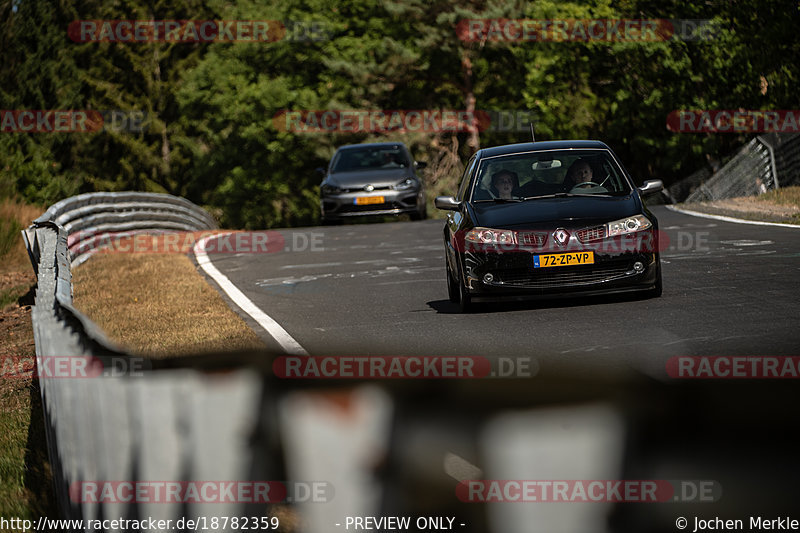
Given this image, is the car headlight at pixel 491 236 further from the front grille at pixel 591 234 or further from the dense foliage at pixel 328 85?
the dense foliage at pixel 328 85

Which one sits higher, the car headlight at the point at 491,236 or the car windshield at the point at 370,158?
the car headlight at the point at 491,236

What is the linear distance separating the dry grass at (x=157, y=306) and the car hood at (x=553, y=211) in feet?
7.64

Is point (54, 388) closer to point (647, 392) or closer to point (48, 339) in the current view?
point (48, 339)

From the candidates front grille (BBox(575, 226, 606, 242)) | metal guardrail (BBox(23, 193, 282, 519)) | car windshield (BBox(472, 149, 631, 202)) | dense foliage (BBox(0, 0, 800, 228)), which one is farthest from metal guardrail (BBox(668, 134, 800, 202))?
metal guardrail (BBox(23, 193, 282, 519))

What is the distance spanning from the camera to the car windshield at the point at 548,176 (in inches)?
450

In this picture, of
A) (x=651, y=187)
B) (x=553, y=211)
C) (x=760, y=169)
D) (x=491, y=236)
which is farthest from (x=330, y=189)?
(x=491, y=236)

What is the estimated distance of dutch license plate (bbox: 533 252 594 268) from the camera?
10258 millimetres

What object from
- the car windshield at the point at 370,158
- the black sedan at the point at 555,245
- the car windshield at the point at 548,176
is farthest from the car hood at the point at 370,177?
the black sedan at the point at 555,245

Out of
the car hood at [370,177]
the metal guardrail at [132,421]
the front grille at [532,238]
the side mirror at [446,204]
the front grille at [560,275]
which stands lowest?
the car hood at [370,177]

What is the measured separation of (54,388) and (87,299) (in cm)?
953

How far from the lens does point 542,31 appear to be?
50344mm

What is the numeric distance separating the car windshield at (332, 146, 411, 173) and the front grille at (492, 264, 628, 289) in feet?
54.6

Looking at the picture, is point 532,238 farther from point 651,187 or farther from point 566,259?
point 651,187

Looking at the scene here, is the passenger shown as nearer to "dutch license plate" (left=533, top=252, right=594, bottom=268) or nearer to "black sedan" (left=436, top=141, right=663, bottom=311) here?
"black sedan" (left=436, top=141, right=663, bottom=311)
